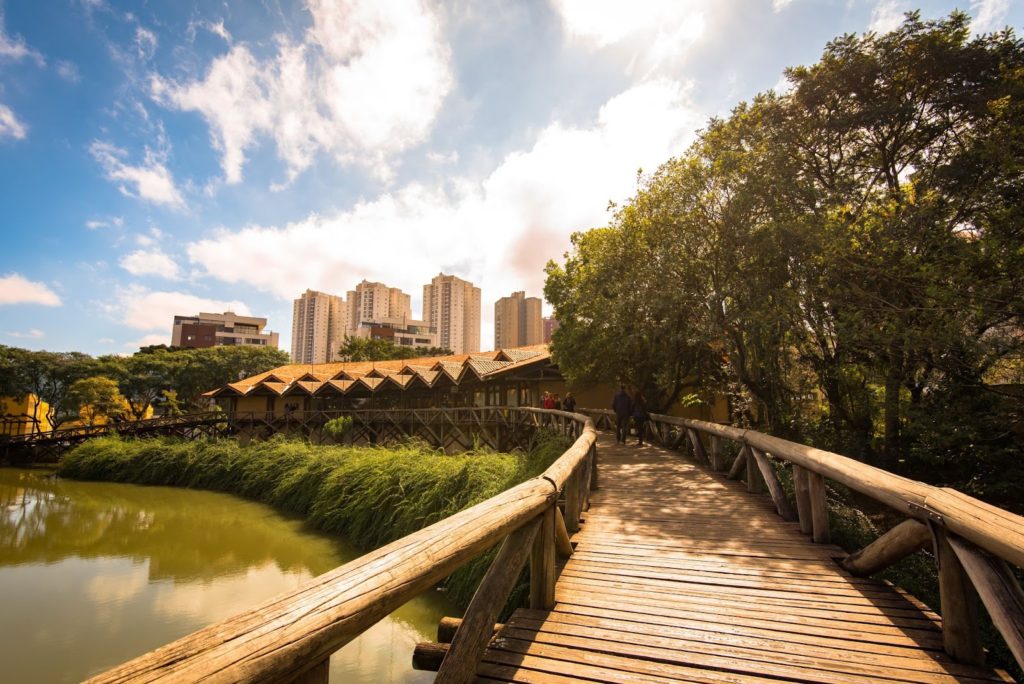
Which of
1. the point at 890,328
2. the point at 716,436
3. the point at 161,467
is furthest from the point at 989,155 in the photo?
the point at 161,467

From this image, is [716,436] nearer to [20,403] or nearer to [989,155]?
[989,155]

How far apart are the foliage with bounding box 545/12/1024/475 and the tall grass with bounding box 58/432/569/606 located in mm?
5343

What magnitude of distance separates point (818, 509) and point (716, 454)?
3.46m

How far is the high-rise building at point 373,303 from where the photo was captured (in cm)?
8944

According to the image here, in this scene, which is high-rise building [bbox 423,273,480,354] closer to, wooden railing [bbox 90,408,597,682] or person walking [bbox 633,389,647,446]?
person walking [bbox 633,389,647,446]

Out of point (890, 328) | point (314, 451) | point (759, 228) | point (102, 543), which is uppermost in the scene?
point (759, 228)

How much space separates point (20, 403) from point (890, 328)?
44.4m

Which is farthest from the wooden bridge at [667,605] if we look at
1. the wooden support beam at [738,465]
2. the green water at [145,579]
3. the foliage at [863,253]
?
the foliage at [863,253]

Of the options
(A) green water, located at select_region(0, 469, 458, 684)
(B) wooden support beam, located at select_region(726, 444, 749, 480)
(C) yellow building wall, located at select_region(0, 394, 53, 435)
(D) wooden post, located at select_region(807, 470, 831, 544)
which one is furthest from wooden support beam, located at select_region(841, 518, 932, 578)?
(C) yellow building wall, located at select_region(0, 394, 53, 435)

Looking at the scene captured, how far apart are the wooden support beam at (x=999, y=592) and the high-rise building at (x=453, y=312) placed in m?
81.4

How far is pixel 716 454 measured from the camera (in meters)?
7.45

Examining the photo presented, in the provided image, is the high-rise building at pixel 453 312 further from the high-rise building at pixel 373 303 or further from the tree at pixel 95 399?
the tree at pixel 95 399

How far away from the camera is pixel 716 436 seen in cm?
726

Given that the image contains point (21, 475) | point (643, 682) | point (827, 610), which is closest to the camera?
point (643, 682)
